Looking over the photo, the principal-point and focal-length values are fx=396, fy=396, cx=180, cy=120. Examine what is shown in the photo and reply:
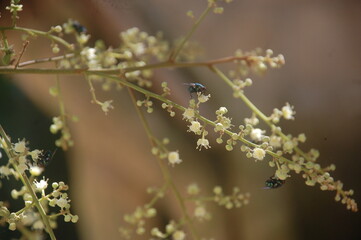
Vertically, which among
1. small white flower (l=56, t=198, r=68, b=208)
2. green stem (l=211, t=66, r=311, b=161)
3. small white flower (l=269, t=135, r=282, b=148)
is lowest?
small white flower (l=269, t=135, r=282, b=148)

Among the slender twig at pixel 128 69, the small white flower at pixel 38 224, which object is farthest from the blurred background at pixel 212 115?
the small white flower at pixel 38 224

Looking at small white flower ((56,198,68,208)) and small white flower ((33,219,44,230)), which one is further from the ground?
small white flower ((56,198,68,208))

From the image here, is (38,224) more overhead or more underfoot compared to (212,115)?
more underfoot

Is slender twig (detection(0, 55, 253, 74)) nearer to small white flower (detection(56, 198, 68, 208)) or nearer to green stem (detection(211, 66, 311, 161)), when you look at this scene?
green stem (detection(211, 66, 311, 161))

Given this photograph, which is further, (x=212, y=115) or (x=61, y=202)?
(x=212, y=115)

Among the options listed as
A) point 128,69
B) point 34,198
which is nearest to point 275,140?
point 128,69

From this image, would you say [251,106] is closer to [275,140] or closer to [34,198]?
[275,140]

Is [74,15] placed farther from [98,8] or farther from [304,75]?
[304,75]

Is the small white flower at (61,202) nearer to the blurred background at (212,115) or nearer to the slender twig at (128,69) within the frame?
the slender twig at (128,69)

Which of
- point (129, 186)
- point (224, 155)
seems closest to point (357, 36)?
point (224, 155)

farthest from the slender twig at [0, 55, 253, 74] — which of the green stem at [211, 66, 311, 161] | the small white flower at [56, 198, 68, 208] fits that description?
the small white flower at [56, 198, 68, 208]
